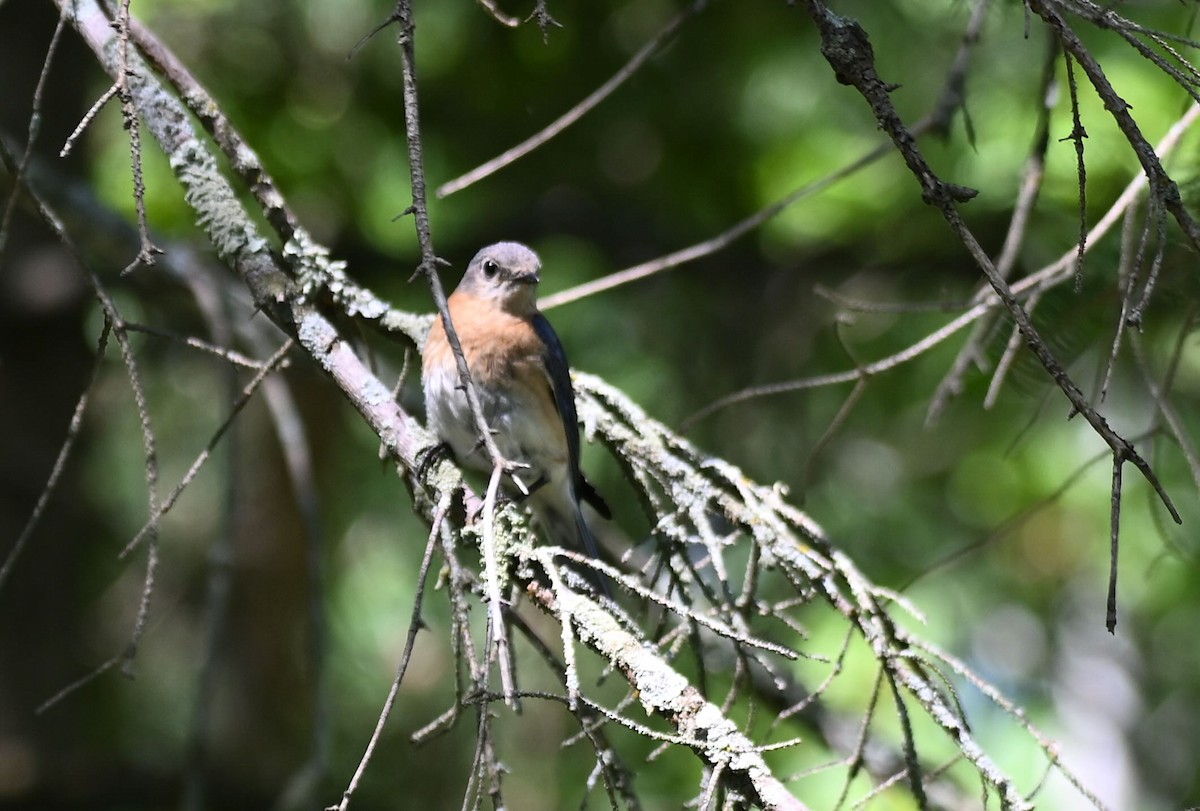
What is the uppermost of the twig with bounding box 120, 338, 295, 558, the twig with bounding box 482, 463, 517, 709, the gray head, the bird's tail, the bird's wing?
the gray head

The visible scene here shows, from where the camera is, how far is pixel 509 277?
3.80 metres

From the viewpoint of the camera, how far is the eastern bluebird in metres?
3.67

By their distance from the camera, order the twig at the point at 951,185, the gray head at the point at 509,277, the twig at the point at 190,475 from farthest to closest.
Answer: the gray head at the point at 509,277 < the twig at the point at 190,475 < the twig at the point at 951,185

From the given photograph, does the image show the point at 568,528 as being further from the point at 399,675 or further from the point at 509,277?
the point at 399,675

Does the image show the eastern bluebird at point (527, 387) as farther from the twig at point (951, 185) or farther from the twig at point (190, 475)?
the twig at point (951, 185)

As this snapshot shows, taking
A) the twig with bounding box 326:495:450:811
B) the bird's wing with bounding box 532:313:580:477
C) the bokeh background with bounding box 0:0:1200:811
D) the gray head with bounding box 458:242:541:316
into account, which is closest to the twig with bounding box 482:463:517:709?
the twig with bounding box 326:495:450:811

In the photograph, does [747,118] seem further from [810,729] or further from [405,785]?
[405,785]

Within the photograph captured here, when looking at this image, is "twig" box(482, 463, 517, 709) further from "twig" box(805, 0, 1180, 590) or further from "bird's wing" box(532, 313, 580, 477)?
"bird's wing" box(532, 313, 580, 477)

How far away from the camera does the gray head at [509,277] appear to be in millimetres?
3787

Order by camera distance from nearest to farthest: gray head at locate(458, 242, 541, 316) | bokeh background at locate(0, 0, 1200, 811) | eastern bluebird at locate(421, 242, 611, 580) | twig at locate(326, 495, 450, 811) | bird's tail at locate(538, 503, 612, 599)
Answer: twig at locate(326, 495, 450, 811) → bird's tail at locate(538, 503, 612, 599) → eastern bluebird at locate(421, 242, 611, 580) → gray head at locate(458, 242, 541, 316) → bokeh background at locate(0, 0, 1200, 811)

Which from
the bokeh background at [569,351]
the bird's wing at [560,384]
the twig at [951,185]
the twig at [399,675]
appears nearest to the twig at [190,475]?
the twig at [399,675]

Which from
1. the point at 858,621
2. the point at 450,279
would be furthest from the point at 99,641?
the point at 858,621

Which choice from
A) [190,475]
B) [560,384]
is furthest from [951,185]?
[560,384]

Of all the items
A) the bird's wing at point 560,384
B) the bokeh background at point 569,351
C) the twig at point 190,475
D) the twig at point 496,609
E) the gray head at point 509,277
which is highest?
the bokeh background at point 569,351
